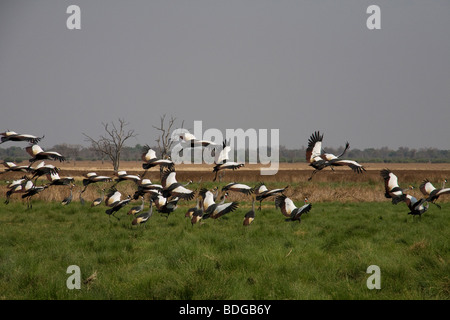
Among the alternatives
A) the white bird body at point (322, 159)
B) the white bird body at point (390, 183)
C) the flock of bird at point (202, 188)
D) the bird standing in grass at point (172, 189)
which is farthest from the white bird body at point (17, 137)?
the white bird body at point (390, 183)

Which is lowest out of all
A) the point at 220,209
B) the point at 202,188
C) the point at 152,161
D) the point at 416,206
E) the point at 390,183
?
the point at 416,206

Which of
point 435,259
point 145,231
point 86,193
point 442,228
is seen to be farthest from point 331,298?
point 86,193

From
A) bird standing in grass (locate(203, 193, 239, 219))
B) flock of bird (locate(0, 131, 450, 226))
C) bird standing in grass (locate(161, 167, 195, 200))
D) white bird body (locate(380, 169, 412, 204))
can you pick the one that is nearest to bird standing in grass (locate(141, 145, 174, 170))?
flock of bird (locate(0, 131, 450, 226))

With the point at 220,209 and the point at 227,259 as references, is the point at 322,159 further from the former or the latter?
the point at 220,209

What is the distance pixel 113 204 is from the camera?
1466 cm

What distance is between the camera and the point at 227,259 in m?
8.28

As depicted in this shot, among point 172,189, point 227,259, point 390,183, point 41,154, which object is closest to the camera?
point 227,259

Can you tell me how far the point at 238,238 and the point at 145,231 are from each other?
3337 millimetres

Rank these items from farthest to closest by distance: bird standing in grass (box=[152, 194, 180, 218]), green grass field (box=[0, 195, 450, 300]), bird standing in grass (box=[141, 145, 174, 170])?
bird standing in grass (box=[152, 194, 180, 218])
bird standing in grass (box=[141, 145, 174, 170])
green grass field (box=[0, 195, 450, 300])

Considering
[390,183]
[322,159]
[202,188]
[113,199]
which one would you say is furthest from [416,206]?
[113,199]

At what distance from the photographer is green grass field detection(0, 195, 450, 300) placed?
662cm

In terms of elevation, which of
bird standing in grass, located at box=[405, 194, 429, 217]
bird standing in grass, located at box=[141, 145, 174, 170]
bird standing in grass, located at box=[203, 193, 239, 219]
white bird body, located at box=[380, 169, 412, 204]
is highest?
bird standing in grass, located at box=[141, 145, 174, 170]

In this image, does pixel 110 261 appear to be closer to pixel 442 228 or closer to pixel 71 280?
pixel 71 280

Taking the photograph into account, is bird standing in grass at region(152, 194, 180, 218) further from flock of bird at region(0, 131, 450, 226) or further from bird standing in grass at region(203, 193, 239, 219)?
bird standing in grass at region(203, 193, 239, 219)
